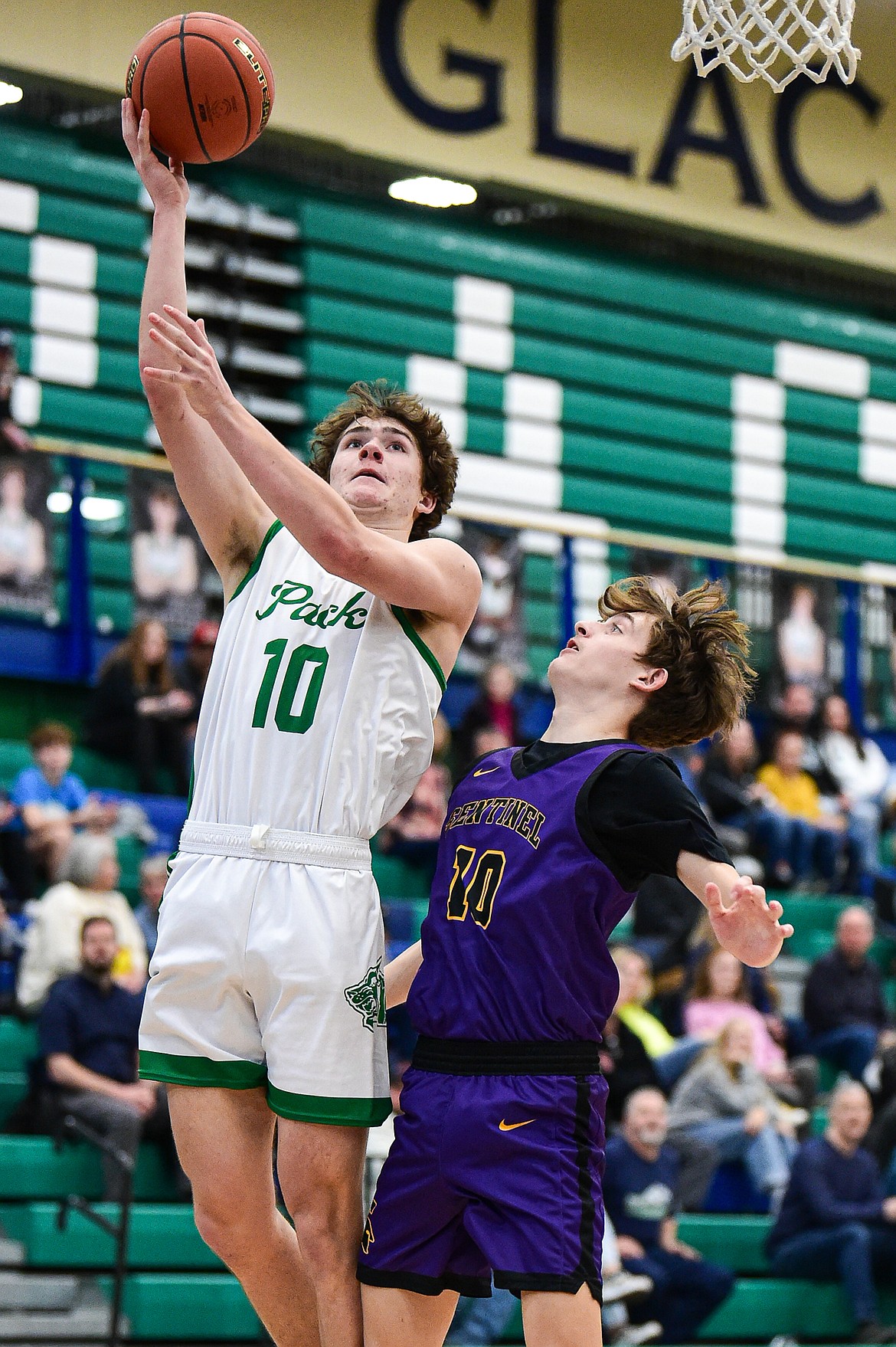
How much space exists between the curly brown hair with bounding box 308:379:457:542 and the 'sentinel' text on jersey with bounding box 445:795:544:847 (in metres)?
0.74

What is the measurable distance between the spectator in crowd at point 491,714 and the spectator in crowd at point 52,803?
2.24 m

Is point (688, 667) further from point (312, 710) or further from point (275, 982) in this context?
point (275, 982)

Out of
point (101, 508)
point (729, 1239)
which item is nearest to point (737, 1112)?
point (729, 1239)

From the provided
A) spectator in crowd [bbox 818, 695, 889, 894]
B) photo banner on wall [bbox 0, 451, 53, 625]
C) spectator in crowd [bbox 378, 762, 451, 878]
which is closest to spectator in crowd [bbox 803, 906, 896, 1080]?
spectator in crowd [bbox 818, 695, 889, 894]

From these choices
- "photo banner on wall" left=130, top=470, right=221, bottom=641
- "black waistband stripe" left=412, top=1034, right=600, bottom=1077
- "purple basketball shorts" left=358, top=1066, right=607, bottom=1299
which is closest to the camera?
"purple basketball shorts" left=358, top=1066, right=607, bottom=1299

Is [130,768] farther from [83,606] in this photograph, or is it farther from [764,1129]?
[764,1129]

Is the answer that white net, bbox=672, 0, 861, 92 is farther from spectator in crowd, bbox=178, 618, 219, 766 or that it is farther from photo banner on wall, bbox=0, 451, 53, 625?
photo banner on wall, bbox=0, 451, 53, 625

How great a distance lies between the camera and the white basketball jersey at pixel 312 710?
396 centimetres

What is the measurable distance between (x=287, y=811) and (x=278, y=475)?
0.72 metres

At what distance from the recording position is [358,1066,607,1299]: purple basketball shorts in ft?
12.0

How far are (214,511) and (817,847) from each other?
8.89m

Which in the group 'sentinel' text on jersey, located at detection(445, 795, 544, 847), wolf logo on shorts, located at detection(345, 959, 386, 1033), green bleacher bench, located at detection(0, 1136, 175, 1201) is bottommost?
green bleacher bench, located at detection(0, 1136, 175, 1201)

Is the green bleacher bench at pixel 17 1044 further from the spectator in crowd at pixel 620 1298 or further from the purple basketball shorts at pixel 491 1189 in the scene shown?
the purple basketball shorts at pixel 491 1189

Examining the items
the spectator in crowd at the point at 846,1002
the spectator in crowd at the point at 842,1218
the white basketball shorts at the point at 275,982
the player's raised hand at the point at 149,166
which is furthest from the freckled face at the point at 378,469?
the spectator in crowd at the point at 846,1002
